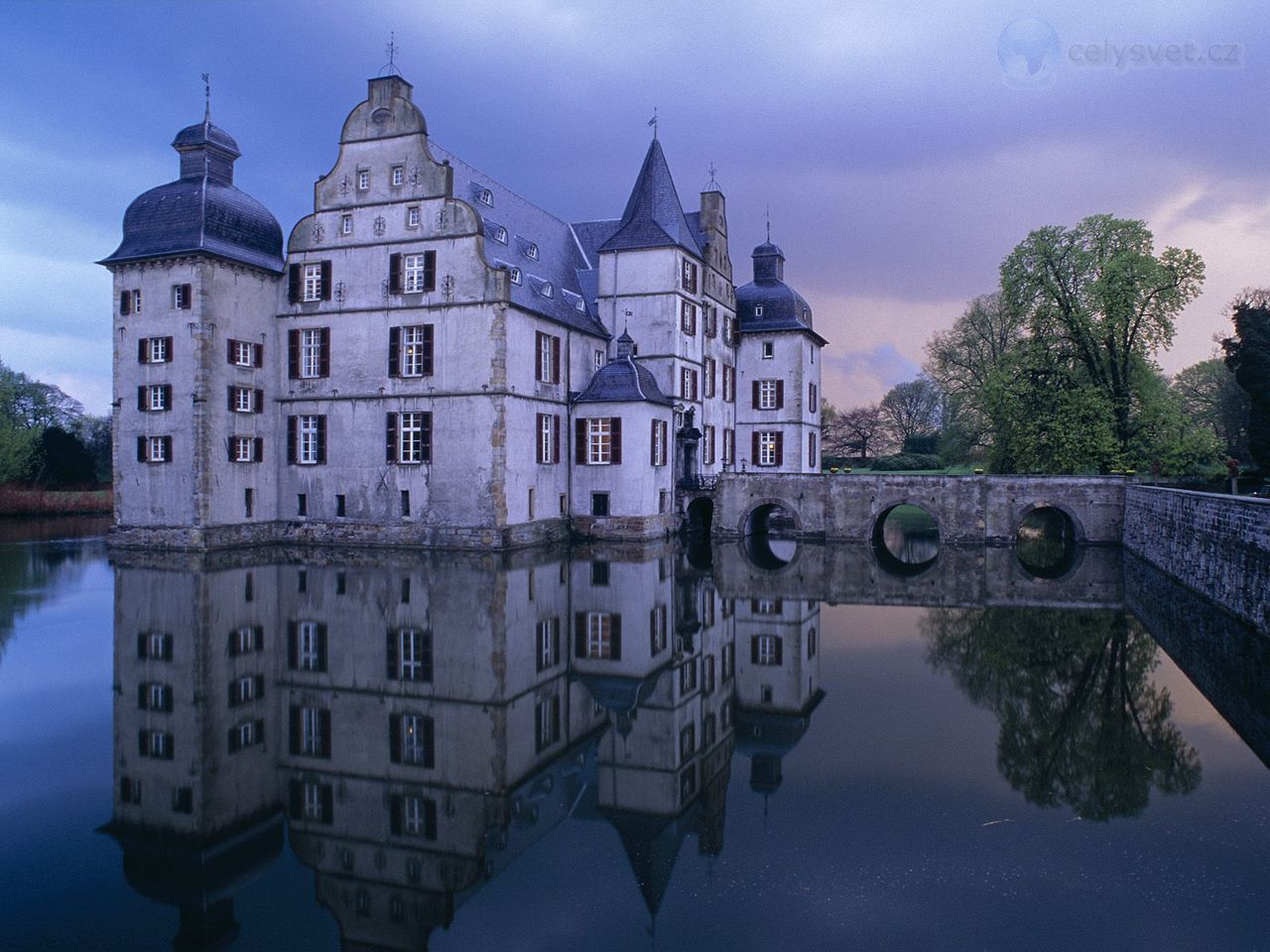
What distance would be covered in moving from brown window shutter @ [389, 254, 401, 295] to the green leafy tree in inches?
921

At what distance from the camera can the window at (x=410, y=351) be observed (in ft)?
95.6

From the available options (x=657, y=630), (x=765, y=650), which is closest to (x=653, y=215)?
(x=657, y=630)

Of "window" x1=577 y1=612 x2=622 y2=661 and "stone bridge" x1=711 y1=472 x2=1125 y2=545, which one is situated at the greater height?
"stone bridge" x1=711 y1=472 x2=1125 y2=545

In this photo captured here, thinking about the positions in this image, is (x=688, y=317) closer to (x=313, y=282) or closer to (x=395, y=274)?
(x=395, y=274)

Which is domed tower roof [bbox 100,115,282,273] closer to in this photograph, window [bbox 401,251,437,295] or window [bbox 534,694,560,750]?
window [bbox 401,251,437,295]

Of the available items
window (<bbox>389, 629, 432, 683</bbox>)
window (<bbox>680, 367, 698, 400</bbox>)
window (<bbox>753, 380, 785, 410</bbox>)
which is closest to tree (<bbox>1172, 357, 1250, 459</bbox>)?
window (<bbox>753, 380, 785, 410</bbox>)

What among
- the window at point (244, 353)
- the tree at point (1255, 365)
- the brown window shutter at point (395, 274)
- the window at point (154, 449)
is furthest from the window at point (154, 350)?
the tree at point (1255, 365)

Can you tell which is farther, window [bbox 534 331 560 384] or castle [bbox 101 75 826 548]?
window [bbox 534 331 560 384]

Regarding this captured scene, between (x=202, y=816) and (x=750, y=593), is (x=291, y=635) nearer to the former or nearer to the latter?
(x=202, y=816)

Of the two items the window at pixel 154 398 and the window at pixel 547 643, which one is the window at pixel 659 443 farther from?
the window at pixel 154 398

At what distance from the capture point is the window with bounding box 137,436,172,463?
95.5 ft

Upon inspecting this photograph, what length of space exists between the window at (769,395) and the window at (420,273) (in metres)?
18.3

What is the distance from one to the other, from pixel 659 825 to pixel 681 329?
90.8 ft

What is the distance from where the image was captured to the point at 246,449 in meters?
30.1
